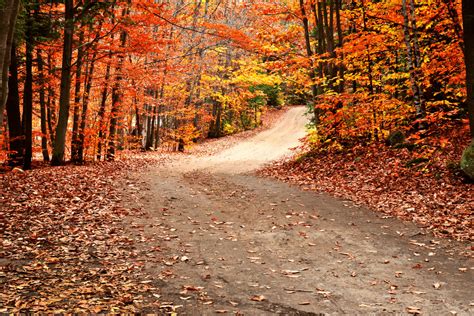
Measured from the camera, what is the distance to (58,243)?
6.35 meters

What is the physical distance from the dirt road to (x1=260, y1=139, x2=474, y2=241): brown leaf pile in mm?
631

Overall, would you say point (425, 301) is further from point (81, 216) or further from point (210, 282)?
point (81, 216)

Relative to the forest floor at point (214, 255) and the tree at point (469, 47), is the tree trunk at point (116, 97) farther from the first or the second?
the tree at point (469, 47)

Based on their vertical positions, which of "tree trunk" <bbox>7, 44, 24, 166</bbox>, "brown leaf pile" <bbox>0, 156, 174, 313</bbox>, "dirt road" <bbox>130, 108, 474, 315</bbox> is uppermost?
"tree trunk" <bbox>7, 44, 24, 166</bbox>

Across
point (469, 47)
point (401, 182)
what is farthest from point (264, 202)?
point (469, 47)

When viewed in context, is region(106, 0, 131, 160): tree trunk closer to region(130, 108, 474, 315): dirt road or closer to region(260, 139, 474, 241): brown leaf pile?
region(260, 139, 474, 241): brown leaf pile

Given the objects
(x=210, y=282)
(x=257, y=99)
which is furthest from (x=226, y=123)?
(x=210, y=282)

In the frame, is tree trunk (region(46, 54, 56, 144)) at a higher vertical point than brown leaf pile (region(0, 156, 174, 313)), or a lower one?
higher

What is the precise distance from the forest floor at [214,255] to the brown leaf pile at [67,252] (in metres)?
0.02

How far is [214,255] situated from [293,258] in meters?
1.29

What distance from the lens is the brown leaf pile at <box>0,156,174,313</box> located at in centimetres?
436

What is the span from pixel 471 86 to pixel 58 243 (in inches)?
365

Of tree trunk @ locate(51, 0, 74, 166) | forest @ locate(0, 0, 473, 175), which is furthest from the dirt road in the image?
tree trunk @ locate(51, 0, 74, 166)

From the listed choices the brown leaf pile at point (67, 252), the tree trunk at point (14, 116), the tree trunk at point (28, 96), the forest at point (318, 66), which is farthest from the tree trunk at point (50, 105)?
the brown leaf pile at point (67, 252)
